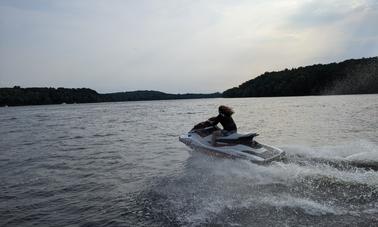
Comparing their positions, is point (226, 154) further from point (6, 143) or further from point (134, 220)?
point (6, 143)

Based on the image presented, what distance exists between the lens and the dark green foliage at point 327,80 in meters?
101

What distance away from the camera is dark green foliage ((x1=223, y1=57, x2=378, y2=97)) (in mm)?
101125

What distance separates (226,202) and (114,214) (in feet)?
8.19

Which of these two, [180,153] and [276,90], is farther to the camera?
[276,90]

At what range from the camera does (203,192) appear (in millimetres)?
10070

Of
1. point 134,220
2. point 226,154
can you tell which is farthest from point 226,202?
point 226,154

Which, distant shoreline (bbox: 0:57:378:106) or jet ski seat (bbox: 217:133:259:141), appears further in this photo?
distant shoreline (bbox: 0:57:378:106)

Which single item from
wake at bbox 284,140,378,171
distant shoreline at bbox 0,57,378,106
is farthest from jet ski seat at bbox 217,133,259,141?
distant shoreline at bbox 0,57,378,106

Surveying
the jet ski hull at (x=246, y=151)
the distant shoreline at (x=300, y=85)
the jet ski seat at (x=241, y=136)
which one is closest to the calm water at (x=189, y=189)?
the jet ski hull at (x=246, y=151)

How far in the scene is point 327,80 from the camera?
10881 centimetres

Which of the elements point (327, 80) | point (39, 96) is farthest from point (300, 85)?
point (39, 96)

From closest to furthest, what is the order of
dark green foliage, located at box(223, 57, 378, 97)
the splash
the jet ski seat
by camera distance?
the splash → the jet ski seat → dark green foliage, located at box(223, 57, 378, 97)

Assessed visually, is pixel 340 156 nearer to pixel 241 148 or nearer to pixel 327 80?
pixel 241 148

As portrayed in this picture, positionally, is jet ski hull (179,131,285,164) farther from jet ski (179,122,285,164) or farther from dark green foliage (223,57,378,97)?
dark green foliage (223,57,378,97)
